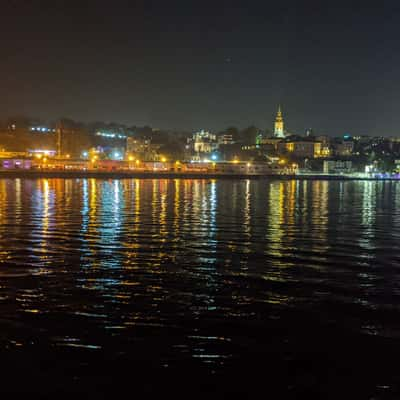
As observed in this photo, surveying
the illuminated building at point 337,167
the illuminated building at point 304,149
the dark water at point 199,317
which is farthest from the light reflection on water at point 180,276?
the illuminated building at point 304,149

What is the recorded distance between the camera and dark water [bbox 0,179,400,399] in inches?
288

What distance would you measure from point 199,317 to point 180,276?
11.8ft

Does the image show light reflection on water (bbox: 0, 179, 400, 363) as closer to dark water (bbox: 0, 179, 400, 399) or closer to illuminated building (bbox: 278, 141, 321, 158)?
dark water (bbox: 0, 179, 400, 399)

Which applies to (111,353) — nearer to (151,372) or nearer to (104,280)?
(151,372)

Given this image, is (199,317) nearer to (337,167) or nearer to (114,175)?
(114,175)

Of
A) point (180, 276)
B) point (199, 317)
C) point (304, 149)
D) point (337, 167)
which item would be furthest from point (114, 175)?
point (199, 317)

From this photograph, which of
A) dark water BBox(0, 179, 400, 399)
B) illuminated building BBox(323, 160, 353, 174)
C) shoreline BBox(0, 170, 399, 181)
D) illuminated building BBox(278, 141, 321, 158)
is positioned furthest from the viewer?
illuminated building BBox(278, 141, 321, 158)

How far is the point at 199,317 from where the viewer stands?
9.95 meters

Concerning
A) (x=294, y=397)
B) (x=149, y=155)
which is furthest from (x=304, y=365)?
(x=149, y=155)

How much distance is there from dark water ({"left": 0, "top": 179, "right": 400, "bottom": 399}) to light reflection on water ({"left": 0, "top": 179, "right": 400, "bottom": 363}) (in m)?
0.05

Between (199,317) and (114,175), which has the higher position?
(114,175)

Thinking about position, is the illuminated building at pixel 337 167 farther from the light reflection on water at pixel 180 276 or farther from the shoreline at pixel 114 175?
the light reflection on water at pixel 180 276

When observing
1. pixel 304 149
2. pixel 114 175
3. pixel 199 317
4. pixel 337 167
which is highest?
pixel 304 149

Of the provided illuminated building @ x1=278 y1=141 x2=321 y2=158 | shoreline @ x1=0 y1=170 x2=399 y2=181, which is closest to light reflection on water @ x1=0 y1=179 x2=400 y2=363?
shoreline @ x1=0 y1=170 x2=399 y2=181
